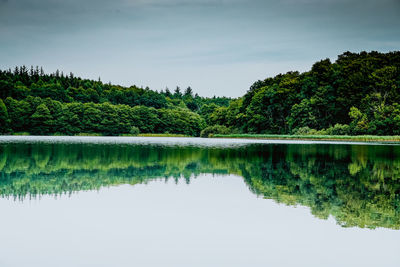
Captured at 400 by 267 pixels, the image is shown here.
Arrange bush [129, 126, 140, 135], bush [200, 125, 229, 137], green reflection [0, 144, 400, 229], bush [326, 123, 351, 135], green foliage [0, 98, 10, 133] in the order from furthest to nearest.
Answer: bush [129, 126, 140, 135] < bush [200, 125, 229, 137] < green foliage [0, 98, 10, 133] < bush [326, 123, 351, 135] < green reflection [0, 144, 400, 229]

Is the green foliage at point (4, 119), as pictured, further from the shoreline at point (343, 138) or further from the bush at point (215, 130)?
the shoreline at point (343, 138)

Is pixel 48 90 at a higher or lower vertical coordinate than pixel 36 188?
higher

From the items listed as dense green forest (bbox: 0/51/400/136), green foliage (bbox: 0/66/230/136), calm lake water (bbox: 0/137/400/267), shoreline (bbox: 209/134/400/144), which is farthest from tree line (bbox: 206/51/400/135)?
calm lake water (bbox: 0/137/400/267)

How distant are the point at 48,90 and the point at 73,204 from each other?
10812 centimetres

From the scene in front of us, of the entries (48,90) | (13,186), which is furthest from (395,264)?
(48,90)

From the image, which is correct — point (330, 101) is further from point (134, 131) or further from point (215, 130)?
point (134, 131)

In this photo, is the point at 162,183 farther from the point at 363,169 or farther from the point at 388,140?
the point at 388,140

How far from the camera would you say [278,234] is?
709cm

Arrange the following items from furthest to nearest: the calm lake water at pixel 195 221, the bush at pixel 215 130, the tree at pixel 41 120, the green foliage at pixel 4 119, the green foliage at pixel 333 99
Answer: the tree at pixel 41 120
the bush at pixel 215 130
the green foliage at pixel 4 119
the green foliage at pixel 333 99
the calm lake water at pixel 195 221

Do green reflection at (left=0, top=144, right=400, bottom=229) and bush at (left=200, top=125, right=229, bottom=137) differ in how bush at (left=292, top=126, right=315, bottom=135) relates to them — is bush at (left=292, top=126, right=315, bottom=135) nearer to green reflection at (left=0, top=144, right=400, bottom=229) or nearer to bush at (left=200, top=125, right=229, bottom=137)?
bush at (left=200, top=125, right=229, bottom=137)

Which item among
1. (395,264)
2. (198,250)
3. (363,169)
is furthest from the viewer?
(363,169)

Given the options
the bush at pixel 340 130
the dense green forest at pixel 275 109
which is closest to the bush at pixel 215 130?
the dense green forest at pixel 275 109

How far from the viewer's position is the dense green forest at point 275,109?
210 feet

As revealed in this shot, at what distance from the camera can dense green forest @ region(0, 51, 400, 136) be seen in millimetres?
63938
